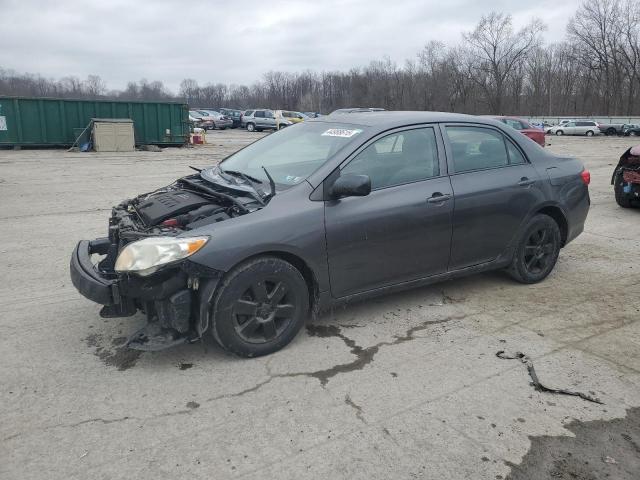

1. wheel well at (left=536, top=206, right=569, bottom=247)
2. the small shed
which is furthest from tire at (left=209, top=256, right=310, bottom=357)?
the small shed

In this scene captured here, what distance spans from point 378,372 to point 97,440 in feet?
5.63

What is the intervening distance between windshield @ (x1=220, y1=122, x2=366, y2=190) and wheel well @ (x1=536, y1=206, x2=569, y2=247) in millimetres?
2170

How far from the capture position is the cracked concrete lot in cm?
268

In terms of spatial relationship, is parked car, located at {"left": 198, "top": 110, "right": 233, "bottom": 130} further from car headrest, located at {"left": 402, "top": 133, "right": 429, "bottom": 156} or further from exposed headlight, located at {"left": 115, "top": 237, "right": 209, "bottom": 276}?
exposed headlight, located at {"left": 115, "top": 237, "right": 209, "bottom": 276}

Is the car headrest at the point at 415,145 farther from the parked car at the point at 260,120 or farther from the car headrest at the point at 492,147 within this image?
the parked car at the point at 260,120

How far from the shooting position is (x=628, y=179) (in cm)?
908

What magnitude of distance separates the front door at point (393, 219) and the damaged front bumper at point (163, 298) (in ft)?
3.17

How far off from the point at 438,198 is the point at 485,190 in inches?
22.0

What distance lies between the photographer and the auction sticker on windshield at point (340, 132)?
429 centimetres

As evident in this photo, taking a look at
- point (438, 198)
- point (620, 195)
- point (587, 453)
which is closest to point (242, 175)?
point (438, 198)

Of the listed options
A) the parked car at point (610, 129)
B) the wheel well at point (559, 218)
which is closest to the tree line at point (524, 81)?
the parked car at point (610, 129)

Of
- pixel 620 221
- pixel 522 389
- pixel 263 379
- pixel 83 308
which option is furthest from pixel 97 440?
pixel 620 221

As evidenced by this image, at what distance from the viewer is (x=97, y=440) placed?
2.82 metres

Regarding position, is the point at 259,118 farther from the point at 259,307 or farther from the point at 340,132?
the point at 259,307
